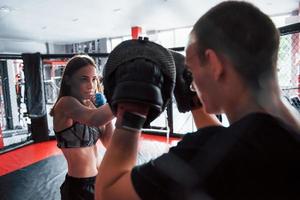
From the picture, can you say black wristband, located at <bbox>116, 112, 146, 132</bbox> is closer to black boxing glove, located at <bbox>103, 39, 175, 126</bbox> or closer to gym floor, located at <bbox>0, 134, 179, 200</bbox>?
black boxing glove, located at <bbox>103, 39, 175, 126</bbox>

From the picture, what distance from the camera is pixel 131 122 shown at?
1.79 feet

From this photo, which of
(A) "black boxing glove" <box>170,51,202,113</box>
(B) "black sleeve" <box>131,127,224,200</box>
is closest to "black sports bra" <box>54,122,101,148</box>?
(A) "black boxing glove" <box>170,51,202,113</box>

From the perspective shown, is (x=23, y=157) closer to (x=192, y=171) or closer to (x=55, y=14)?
(x=192, y=171)

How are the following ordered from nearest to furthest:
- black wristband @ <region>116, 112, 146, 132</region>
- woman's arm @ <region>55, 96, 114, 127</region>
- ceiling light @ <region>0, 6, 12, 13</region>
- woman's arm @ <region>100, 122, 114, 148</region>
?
black wristband @ <region>116, 112, 146, 132</region>
woman's arm @ <region>55, 96, 114, 127</region>
woman's arm @ <region>100, 122, 114, 148</region>
ceiling light @ <region>0, 6, 12, 13</region>

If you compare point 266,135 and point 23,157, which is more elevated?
point 266,135

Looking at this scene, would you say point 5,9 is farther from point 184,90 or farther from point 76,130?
point 184,90

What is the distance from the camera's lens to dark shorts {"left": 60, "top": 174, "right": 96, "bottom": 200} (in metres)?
1.60

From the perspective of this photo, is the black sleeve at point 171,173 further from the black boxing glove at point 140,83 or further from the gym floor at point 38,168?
the gym floor at point 38,168

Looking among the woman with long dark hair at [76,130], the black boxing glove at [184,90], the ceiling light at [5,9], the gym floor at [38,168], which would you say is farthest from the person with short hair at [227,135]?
the ceiling light at [5,9]

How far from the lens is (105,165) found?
537 mm

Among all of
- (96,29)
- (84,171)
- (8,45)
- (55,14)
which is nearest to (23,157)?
(84,171)

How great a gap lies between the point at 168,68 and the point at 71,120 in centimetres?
115

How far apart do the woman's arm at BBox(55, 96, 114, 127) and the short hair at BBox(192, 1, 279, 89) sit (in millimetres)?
912

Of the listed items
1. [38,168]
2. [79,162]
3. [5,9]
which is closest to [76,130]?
[79,162]
